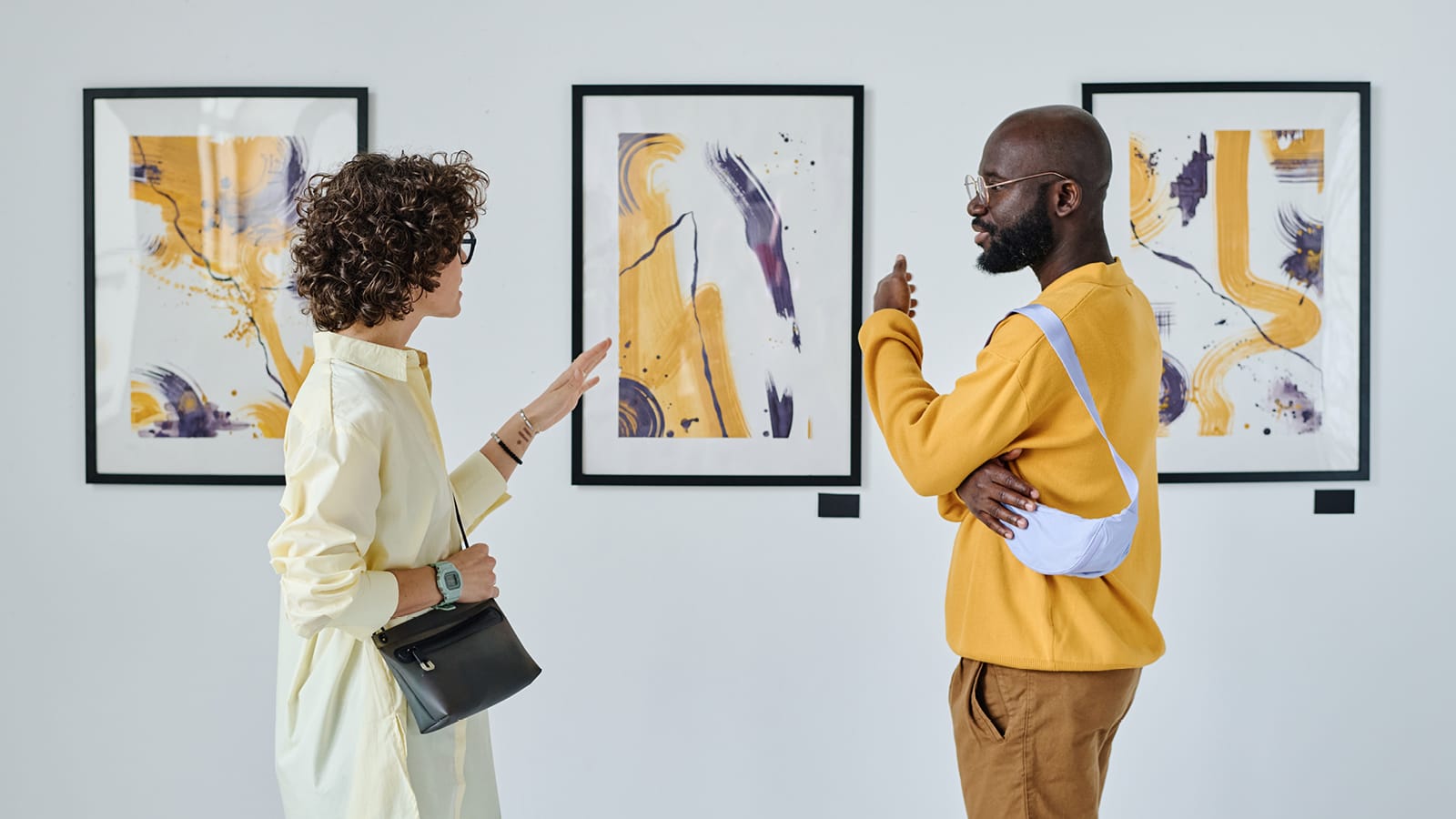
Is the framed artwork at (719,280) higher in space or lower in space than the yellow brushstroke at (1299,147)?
lower

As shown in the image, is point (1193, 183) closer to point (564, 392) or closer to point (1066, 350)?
point (1066, 350)

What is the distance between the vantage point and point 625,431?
2.31 metres

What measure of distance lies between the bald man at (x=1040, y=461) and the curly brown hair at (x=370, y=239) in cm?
69

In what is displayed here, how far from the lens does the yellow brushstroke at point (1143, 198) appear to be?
2.30 metres

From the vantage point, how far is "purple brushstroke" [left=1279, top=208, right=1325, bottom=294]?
232 centimetres

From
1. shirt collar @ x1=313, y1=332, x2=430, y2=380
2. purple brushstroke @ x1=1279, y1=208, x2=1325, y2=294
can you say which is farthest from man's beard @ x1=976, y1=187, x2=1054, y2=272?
purple brushstroke @ x1=1279, y1=208, x2=1325, y2=294

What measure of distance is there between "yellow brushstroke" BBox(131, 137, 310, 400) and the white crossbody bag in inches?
68.5

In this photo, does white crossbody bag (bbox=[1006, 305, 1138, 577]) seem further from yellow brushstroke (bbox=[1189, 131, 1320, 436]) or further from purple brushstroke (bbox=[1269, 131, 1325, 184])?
purple brushstroke (bbox=[1269, 131, 1325, 184])

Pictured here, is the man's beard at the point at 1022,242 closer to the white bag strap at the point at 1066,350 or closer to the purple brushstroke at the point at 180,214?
the white bag strap at the point at 1066,350

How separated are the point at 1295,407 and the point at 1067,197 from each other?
4.22 ft

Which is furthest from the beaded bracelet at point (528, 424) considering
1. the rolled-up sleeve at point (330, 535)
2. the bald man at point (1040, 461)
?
the bald man at point (1040, 461)
